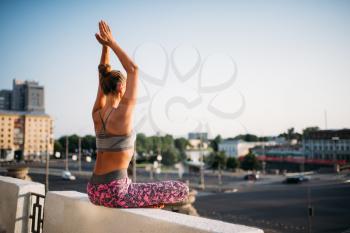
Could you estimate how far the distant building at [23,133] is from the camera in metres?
97.8

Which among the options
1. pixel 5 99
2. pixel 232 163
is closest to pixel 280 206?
pixel 232 163

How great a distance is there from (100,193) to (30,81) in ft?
537

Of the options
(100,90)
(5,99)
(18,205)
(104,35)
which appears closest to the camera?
(104,35)

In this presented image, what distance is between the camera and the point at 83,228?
2.78m

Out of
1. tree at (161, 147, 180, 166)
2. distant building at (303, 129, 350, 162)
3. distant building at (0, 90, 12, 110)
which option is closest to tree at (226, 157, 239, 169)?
tree at (161, 147, 180, 166)

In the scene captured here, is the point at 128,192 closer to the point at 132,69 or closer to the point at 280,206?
the point at 132,69

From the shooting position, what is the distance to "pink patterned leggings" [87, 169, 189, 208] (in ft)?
7.97

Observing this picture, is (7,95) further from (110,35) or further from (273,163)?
(110,35)

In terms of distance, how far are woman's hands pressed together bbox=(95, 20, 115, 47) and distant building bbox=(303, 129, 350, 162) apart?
62284 mm

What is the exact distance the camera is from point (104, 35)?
2658 millimetres

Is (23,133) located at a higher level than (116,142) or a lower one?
higher

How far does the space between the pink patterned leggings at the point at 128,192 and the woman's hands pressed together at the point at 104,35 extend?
1129 millimetres

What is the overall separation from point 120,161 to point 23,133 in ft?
365

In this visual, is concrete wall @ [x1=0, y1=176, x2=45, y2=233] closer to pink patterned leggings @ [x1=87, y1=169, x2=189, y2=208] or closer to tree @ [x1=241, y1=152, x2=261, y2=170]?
pink patterned leggings @ [x1=87, y1=169, x2=189, y2=208]
